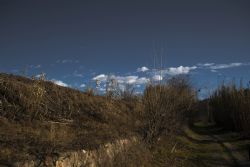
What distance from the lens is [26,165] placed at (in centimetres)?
663

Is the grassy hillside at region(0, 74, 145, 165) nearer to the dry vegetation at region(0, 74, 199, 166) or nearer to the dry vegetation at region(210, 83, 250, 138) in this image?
the dry vegetation at region(0, 74, 199, 166)

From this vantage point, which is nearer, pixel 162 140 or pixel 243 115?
pixel 162 140

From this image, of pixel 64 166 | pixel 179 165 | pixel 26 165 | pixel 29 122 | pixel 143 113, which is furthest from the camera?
pixel 143 113

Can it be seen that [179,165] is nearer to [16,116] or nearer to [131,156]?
[131,156]

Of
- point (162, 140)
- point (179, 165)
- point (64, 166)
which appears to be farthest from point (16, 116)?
point (162, 140)

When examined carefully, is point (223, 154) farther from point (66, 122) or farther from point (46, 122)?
point (46, 122)

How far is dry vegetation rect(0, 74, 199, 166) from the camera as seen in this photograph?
797cm

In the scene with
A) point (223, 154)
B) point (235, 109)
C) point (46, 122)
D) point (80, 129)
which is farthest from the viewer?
point (235, 109)

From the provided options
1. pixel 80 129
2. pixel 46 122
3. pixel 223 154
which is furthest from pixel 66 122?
pixel 223 154

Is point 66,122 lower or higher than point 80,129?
higher

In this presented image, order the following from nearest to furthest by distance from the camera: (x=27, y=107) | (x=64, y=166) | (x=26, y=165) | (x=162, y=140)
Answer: (x=26, y=165) → (x=64, y=166) → (x=27, y=107) → (x=162, y=140)

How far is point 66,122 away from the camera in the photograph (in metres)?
11.4

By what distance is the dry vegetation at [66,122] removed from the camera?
26.1ft

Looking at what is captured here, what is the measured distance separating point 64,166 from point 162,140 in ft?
47.5
